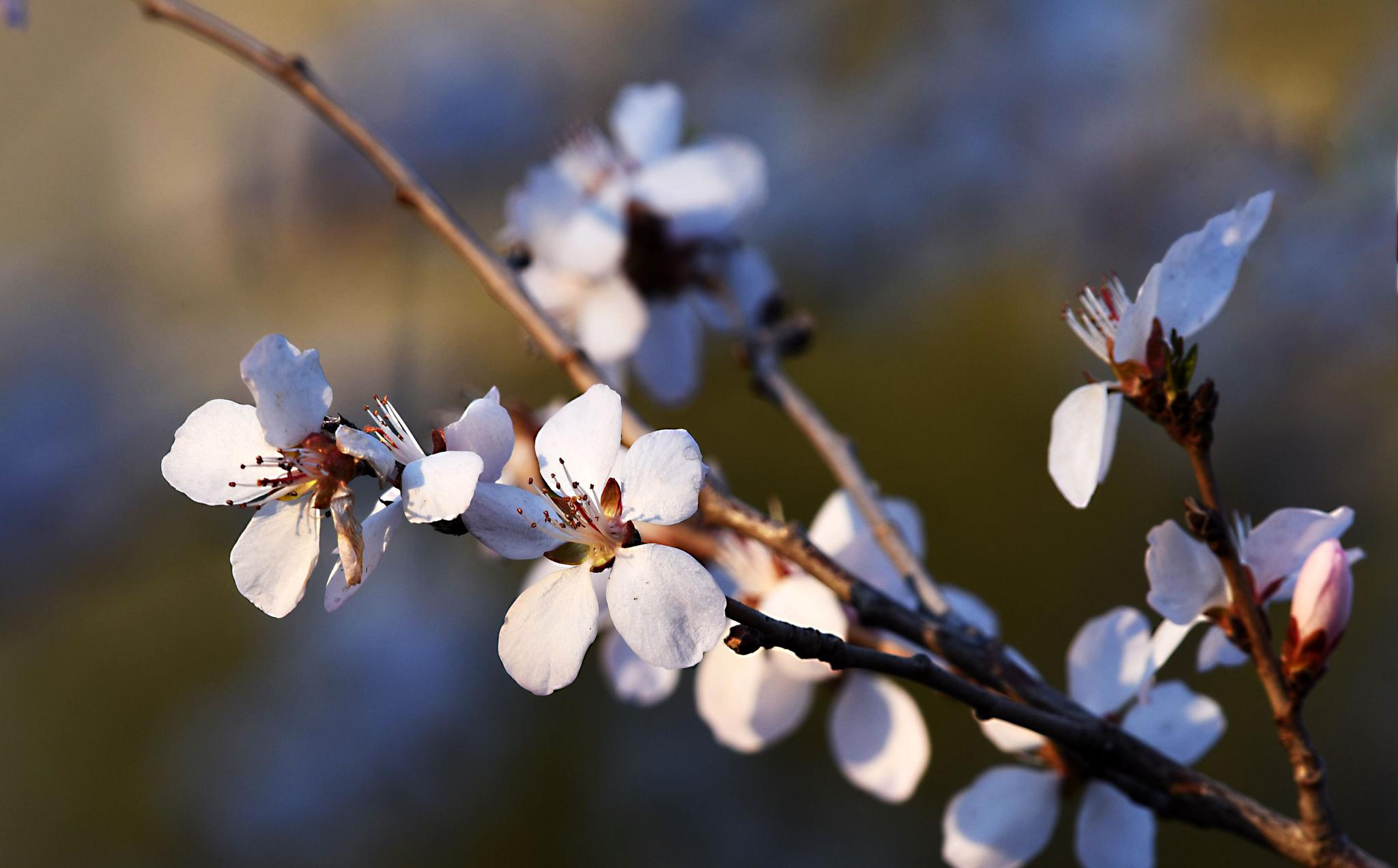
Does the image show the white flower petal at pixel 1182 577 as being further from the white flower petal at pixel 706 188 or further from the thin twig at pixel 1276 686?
the white flower petal at pixel 706 188

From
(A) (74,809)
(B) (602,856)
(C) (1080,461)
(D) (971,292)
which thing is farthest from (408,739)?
(C) (1080,461)

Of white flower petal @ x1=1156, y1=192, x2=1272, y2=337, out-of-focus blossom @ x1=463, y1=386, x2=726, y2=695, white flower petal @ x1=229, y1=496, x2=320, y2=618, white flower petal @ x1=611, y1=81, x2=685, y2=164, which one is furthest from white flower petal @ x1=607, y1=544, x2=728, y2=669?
white flower petal @ x1=611, y1=81, x2=685, y2=164

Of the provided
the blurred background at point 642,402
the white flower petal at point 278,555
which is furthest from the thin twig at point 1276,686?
the blurred background at point 642,402

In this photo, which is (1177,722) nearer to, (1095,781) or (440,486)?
(1095,781)

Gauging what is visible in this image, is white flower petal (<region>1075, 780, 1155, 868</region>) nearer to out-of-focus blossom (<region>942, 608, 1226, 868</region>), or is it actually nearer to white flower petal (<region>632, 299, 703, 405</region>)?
out-of-focus blossom (<region>942, 608, 1226, 868</region>)

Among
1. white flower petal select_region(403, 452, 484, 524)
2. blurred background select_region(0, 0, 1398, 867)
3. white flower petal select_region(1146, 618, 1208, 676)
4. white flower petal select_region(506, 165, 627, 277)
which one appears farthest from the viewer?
blurred background select_region(0, 0, 1398, 867)

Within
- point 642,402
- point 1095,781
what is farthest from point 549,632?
point 642,402
